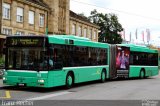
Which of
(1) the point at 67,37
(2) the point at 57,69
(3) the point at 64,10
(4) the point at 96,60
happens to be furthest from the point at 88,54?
(3) the point at 64,10

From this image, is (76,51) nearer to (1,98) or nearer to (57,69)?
(57,69)

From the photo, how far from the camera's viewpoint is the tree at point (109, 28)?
97.8m

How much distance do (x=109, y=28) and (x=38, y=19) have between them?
157ft

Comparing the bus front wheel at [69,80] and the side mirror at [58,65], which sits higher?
the side mirror at [58,65]

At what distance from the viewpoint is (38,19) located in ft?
172

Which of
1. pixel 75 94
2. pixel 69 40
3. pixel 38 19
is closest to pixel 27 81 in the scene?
pixel 75 94

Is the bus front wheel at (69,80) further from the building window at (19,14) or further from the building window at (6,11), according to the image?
the building window at (19,14)

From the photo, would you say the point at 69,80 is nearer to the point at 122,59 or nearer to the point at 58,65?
the point at 58,65

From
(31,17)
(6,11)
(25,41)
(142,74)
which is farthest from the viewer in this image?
(31,17)

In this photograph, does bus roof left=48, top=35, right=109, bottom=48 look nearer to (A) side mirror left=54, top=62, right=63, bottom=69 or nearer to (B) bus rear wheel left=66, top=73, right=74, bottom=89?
(A) side mirror left=54, top=62, right=63, bottom=69

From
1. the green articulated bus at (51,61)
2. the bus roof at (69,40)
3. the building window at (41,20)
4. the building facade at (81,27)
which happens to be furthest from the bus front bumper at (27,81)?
the building facade at (81,27)

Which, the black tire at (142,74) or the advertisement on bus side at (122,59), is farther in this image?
the black tire at (142,74)

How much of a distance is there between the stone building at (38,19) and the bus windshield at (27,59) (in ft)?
71.9

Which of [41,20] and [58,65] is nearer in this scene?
[58,65]
